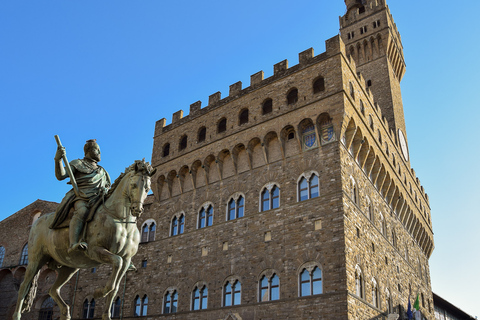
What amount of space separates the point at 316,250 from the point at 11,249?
79.8 ft

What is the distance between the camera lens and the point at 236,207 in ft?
73.6

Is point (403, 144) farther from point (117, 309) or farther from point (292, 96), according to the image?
point (117, 309)

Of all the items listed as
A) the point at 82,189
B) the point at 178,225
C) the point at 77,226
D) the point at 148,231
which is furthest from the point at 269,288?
the point at 77,226

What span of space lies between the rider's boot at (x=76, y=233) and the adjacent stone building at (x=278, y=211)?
12600 millimetres

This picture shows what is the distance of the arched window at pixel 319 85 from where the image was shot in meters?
21.7

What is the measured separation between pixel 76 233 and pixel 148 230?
19752 mm

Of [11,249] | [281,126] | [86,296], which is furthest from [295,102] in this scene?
[11,249]

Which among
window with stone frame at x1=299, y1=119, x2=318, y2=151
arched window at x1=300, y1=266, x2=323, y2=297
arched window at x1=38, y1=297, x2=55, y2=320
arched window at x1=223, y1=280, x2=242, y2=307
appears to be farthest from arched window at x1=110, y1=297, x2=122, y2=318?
window with stone frame at x1=299, y1=119, x2=318, y2=151

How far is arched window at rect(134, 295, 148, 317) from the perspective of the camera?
77.6ft

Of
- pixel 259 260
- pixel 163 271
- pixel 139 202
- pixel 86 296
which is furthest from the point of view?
pixel 86 296

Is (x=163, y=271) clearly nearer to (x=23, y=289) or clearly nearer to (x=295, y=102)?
(x=295, y=102)

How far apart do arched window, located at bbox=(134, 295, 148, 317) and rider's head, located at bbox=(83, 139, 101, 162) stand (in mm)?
17437

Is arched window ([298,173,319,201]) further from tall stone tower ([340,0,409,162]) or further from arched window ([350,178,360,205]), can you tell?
tall stone tower ([340,0,409,162])

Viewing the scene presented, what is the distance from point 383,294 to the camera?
70.6 ft
